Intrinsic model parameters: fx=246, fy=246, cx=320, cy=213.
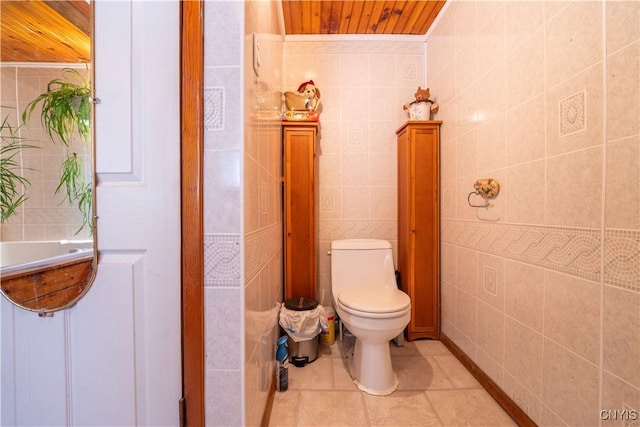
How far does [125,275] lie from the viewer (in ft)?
2.34

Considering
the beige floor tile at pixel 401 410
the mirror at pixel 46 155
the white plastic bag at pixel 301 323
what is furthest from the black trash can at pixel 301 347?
the mirror at pixel 46 155

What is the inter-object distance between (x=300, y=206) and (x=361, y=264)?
60 cm

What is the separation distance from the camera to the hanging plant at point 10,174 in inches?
27.9

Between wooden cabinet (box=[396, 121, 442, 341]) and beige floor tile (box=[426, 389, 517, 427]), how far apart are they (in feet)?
1.60

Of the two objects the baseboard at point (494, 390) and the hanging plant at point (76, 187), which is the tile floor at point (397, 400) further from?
the hanging plant at point (76, 187)

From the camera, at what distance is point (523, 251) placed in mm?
1080

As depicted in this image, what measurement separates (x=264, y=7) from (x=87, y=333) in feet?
4.57

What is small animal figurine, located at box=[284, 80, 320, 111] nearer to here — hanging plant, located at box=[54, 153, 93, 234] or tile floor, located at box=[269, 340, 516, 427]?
hanging plant, located at box=[54, 153, 93, 234]

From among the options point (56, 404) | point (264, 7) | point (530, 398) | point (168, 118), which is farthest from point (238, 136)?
point (530, 398)

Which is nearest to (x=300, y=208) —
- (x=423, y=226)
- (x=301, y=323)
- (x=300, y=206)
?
(x=300, y=206)

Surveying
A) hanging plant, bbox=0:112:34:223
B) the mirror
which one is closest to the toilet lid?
the mirror

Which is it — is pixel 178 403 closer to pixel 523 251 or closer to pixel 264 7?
pixel 523 251

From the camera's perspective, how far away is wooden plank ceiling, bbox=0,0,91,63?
707 millimetres

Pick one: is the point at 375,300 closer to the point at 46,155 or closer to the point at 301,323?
the point at 301,323
